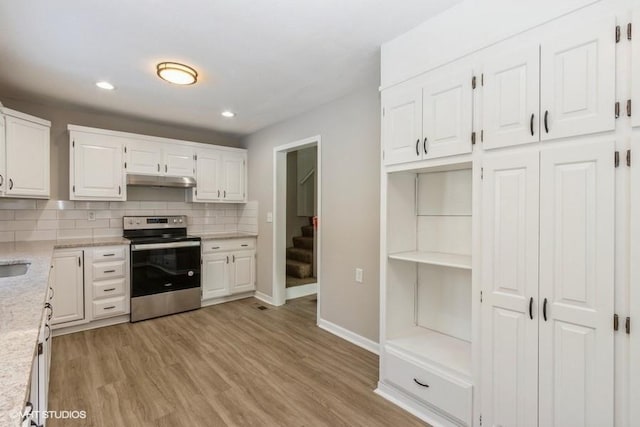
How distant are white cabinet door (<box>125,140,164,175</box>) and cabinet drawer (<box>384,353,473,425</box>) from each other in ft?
11.5

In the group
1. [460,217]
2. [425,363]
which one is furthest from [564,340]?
[460,217]

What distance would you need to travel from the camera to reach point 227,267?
437cm

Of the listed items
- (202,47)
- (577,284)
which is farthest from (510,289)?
(202,47)

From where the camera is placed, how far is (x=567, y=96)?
1.41 metres

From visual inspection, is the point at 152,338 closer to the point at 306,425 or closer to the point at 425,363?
the point at 306,425

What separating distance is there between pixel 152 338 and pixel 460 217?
311cm

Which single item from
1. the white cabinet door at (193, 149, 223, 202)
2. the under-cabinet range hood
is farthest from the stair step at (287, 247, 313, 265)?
the under-cabinet range hood

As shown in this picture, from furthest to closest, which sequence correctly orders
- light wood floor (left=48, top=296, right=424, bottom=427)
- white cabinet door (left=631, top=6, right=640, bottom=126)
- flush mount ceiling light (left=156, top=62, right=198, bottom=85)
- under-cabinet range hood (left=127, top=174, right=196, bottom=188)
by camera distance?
under-cabinet range hood (left=127, top=174, right=196, bottom=188)
flush mount ceiling light (left=156, top=62, right=198, bottom=85)
light wood floor (left=48, top=296, right=424, bottom=427)
white cabinet door (left=631, top=6, right=640, bottom=126)

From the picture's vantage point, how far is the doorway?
4234 millimetres

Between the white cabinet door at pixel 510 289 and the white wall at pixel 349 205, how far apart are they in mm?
1295

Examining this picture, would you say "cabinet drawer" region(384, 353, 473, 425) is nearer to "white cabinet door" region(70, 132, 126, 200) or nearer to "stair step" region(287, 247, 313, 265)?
"stair step" region(287, 247, 313, 265)

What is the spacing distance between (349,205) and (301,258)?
262 cm

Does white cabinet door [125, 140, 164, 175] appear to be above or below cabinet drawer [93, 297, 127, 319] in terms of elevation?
above

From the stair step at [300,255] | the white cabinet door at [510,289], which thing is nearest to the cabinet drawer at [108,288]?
the stair step at [300,255]
